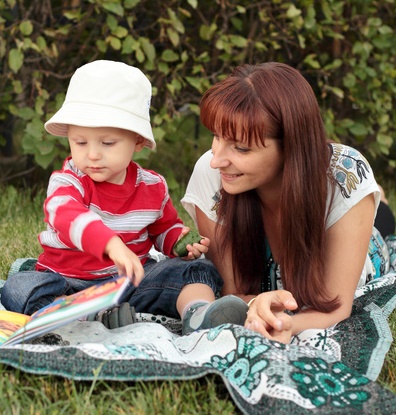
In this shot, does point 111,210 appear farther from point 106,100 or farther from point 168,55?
point 168,55

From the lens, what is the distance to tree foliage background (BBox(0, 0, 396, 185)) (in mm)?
4340

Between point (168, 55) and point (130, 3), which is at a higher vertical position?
point (130, 3)

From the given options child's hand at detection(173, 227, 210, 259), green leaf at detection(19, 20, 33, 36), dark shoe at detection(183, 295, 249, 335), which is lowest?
dark shoe at detection(183, 295, 249, 335)

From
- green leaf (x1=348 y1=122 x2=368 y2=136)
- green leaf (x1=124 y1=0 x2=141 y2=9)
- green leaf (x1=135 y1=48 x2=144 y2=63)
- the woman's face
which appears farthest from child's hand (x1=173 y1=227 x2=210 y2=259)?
green leaf (x1=348 y1=122 x2=368 y2=136)

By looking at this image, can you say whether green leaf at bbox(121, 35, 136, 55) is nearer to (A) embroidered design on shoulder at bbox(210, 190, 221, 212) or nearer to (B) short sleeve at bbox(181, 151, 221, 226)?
(B) short sleeve at bbox(181, 151, 221, 226)

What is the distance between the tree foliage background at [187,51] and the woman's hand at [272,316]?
2146mm

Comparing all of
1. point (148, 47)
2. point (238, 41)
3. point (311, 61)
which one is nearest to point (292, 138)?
point (148, 47)

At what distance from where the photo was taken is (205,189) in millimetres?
2957

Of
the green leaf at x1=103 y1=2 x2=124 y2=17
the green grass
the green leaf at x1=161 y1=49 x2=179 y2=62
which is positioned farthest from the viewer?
the green leaf at x1=161 y1=49 x2=179 y2=62

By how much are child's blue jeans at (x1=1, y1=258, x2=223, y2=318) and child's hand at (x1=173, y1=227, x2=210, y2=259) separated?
0.09 ft

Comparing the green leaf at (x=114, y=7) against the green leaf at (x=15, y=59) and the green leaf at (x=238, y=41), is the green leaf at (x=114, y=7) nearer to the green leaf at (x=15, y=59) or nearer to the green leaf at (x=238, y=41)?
the green leaf at (x=15, y=59)

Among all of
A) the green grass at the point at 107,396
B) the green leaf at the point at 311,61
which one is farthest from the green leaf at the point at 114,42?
the green grass at the point at 107,396

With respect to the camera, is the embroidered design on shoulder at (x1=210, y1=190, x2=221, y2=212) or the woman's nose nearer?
the woman's nose

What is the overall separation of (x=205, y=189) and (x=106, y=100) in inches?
21.5
